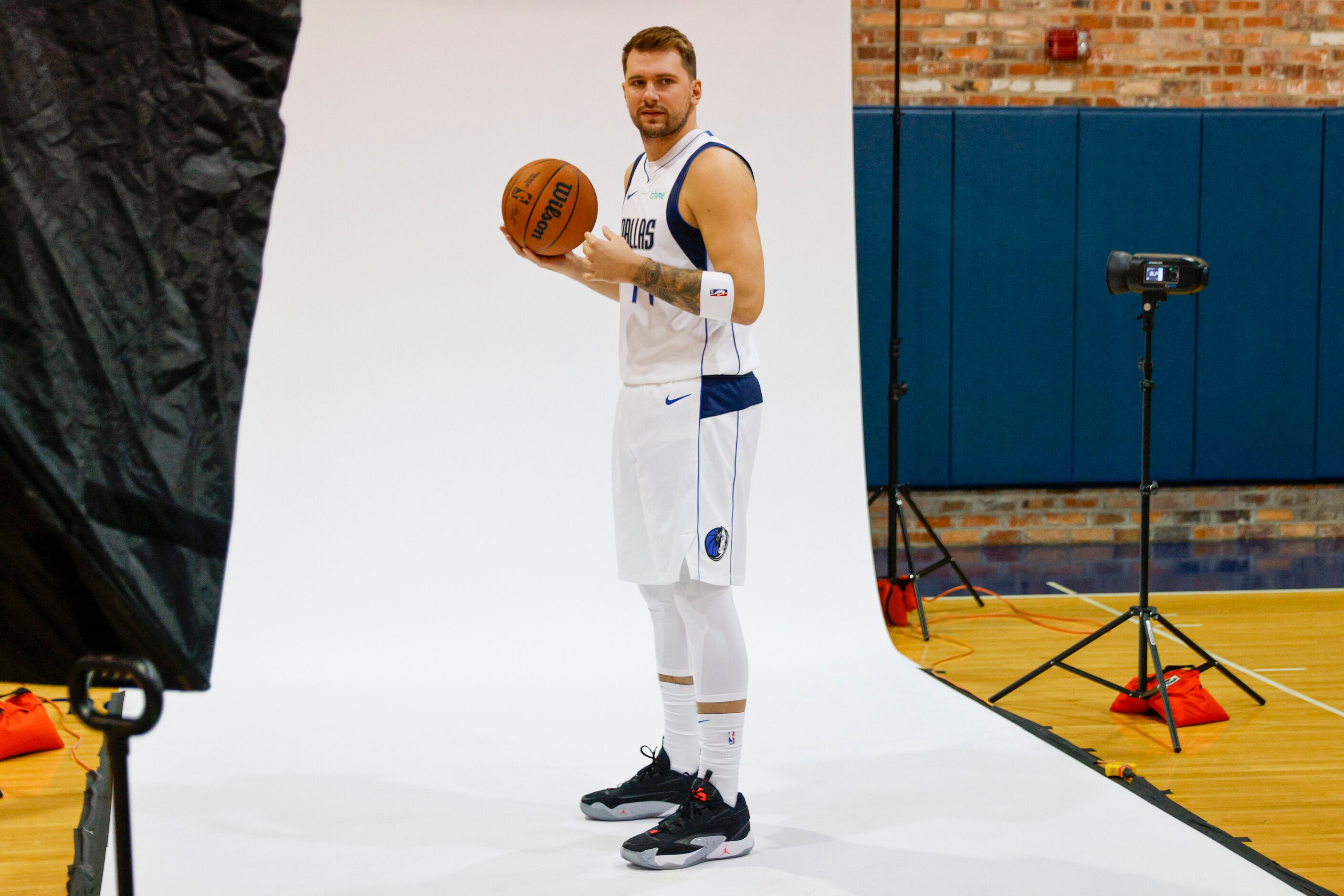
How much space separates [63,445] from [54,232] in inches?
5.6

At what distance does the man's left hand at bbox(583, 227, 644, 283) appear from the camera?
185 centimetres

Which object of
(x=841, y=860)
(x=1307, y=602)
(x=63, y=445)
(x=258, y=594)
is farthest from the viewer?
(x=1307, y=602)

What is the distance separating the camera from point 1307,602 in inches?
162

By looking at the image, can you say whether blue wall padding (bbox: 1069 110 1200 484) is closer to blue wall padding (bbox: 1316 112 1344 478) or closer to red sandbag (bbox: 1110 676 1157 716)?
blue wall padding (bbox: 1316 112 1344 478)

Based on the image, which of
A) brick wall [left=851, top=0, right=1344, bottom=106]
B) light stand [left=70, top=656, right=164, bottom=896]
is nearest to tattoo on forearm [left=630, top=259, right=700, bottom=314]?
light stand [left=70, top=656, right=164, bottom=896]

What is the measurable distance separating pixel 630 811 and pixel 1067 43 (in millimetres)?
4463

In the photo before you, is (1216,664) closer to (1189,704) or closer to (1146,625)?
(1189,704)

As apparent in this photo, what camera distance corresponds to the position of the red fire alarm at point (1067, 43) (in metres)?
5.23

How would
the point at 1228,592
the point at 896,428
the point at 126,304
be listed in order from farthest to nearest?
the point at 1228,592
the point at 896,428
the point at 126,304

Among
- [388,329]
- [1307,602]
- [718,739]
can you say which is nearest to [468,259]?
[388,329]

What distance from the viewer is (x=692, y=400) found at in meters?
1.99

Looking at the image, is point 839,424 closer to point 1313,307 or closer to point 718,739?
point 718,739

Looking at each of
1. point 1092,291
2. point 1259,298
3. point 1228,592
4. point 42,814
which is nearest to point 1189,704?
point 1228,592

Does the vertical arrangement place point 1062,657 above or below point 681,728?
below
